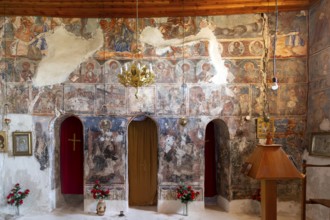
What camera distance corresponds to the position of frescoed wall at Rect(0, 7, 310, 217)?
8.85 metres

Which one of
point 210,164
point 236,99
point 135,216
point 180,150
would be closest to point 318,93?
point 236,99

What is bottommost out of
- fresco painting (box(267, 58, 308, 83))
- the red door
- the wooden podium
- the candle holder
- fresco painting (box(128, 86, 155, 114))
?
the red door

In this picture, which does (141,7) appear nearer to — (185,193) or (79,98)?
(79,98)

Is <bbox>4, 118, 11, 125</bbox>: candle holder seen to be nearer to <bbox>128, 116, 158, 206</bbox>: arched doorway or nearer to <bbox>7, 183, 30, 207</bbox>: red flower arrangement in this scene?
<bbox>7, 183, 30, 207</bbox>: red flower arrangement

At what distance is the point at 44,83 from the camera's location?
892cm

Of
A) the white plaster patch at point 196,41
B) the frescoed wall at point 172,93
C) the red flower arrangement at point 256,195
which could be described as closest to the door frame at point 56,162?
the frescoed wall at point 172,93

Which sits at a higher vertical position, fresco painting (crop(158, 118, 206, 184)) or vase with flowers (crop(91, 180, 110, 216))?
fresco painting (crop(158, 118, 206, 184))

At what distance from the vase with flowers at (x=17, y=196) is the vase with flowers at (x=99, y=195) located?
7.18 feet

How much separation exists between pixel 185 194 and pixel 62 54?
244 inches

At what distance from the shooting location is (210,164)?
10008 mm

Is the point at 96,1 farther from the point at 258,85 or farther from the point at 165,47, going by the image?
the point at 258,85

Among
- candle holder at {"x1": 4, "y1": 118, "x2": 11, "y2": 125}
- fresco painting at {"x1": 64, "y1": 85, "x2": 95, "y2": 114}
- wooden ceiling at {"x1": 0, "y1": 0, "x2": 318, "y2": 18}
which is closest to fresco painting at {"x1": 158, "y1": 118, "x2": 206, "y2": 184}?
fresco painting at {"x1": 64, "y1": 85, "x2": 95, "y2": 114}

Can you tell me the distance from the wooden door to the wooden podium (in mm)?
6511

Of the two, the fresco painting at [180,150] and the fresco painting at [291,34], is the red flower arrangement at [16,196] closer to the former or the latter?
the fresco painting at [180,150]
